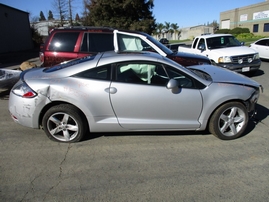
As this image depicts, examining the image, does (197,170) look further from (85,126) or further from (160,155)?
(85,126)

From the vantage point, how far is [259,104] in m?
5.09

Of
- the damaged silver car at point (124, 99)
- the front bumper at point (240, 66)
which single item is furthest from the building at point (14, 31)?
the damaged silver car at point (124, 99)

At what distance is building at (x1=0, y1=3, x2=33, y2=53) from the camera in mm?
22625

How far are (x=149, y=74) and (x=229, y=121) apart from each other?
1.57 m

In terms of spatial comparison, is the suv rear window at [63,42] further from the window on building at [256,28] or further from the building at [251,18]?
the window on building at [256,28]

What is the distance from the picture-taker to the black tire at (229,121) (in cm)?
340

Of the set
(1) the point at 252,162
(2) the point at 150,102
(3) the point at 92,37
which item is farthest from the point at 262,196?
(3) the point at 92,37

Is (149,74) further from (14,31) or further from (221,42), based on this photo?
(14,31)

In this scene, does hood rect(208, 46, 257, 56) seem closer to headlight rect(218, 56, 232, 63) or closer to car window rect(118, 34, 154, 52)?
headlight rect(218, 56, 232, 63)

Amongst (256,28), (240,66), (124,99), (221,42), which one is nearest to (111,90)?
(124,99)

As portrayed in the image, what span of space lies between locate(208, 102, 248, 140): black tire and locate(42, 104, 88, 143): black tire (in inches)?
84.9

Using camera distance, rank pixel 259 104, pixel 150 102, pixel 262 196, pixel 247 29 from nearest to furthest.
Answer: pixel 262 196
pixel 150 102
pixel 259 104
pixel 247 29

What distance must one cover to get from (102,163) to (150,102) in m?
1.16

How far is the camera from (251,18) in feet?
134
